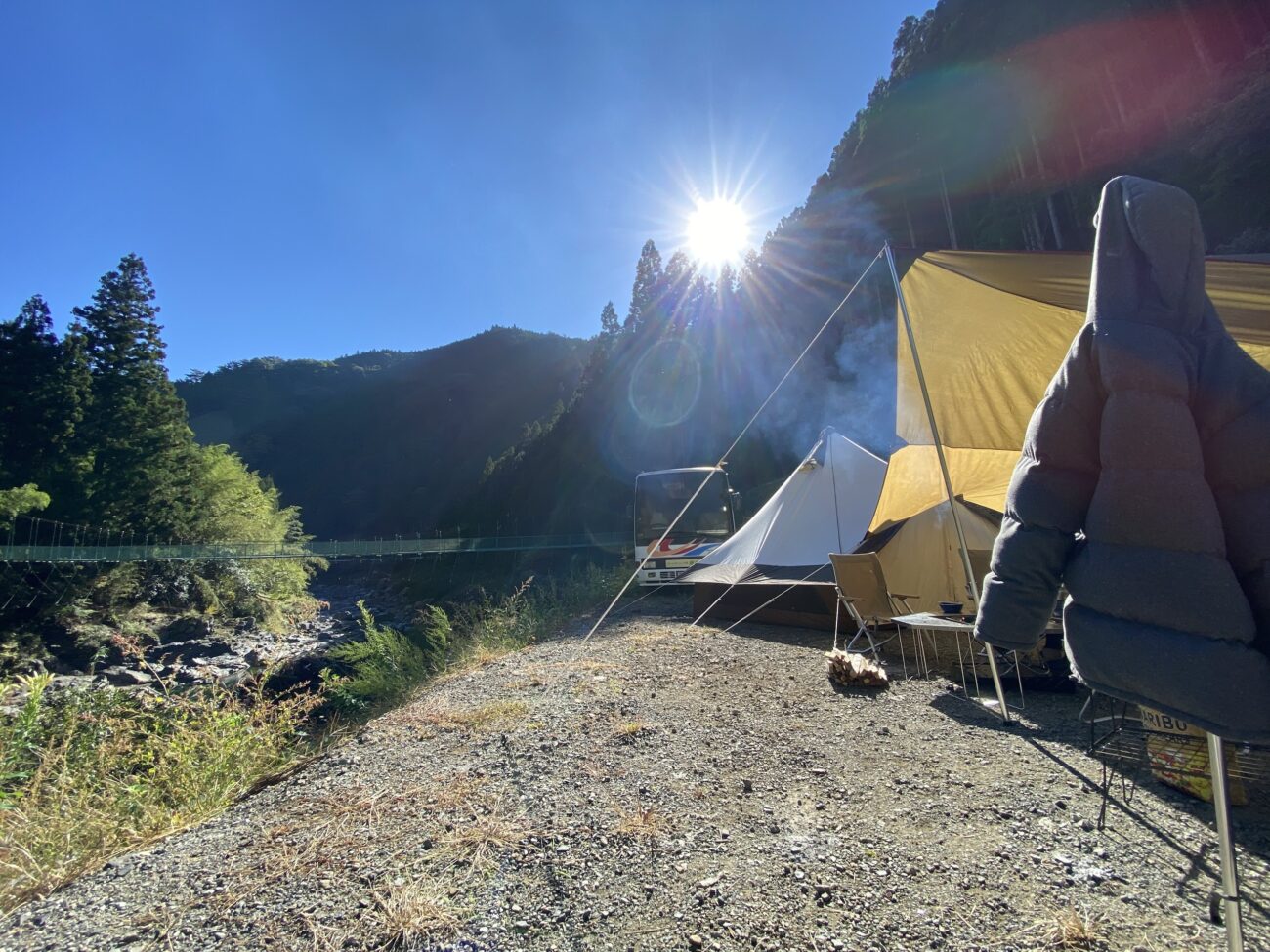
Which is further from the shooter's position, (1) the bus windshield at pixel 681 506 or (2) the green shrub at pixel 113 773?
(1) the bus windshield at pixel 681 506

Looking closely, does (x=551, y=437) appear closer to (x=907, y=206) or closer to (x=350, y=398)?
(x=907, y=206)

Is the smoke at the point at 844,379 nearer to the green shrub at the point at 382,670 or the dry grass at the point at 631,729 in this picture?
the green shrub at the point at 382,670

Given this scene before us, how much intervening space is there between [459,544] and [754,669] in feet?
91.6

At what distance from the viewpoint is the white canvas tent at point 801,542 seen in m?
5.87

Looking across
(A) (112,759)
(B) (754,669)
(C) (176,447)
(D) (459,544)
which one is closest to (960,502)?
(B) (754,669)

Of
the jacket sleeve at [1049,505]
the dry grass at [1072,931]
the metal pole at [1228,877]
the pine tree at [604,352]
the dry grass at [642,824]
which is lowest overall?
the dry grass at [642,824]

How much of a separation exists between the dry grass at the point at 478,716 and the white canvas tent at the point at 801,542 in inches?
125

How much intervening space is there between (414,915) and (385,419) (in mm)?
98642

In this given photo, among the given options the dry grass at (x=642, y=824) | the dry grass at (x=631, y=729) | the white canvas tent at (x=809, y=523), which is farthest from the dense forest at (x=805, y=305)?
the dry grass at (x=642, y=824)

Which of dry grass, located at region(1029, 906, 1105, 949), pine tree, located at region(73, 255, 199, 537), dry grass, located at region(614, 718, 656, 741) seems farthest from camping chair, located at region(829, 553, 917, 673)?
pine tree, located at region(73, 255, 199, 537)

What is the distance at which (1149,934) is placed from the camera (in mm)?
1315

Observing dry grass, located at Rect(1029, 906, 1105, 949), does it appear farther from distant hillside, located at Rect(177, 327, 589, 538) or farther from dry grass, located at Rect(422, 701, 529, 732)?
distant hillside, located at Rect(177, 327, 589, 538)

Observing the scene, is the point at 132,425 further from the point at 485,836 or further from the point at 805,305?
the point at 805,305

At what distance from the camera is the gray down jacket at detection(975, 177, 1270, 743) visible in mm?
991
